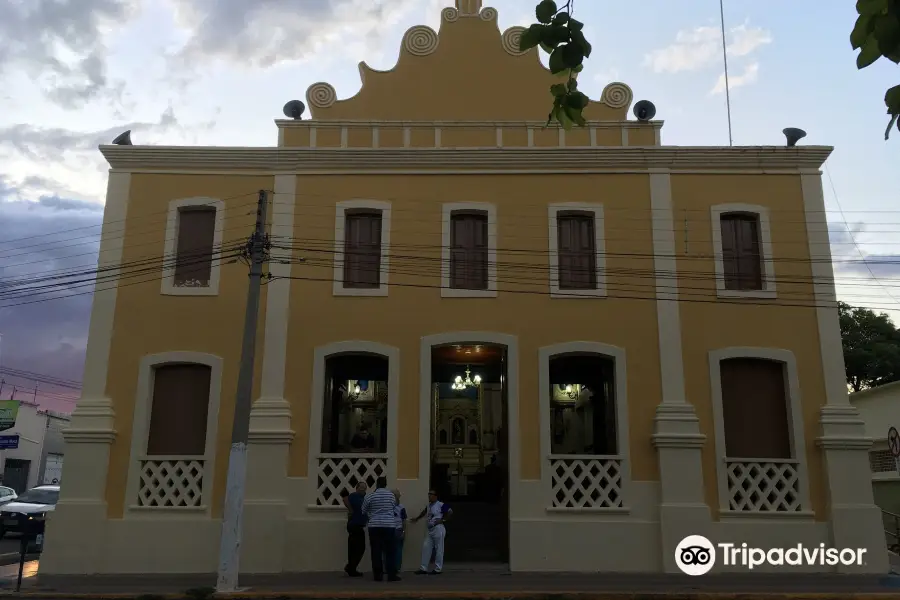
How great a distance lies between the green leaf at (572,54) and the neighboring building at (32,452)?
4084 centimetres

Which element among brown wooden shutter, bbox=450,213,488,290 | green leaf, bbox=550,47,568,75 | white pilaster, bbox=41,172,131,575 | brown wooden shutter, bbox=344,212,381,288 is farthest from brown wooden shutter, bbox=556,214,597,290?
green leaf, bbox=550,47,568,75

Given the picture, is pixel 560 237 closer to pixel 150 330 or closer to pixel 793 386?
pixel 793 386

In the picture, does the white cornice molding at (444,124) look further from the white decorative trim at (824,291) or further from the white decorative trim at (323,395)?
the white decorative trim at (323,395)

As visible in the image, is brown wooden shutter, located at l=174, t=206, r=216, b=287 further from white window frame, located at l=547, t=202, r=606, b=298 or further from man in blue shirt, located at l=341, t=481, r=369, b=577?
white window frame, located at l=547, t=202, r=606, b=298

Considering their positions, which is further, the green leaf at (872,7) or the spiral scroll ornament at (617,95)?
the spiral scroll ornament at (617,95)

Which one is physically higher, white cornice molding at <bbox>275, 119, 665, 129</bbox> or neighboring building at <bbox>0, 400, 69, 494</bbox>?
white cornice molding at <bbox>275, 119, 665, 129</bbox>

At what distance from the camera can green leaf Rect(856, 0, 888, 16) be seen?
3.81m

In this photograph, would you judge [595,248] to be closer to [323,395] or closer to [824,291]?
[824,291]

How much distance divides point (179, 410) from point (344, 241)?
4.54 meters

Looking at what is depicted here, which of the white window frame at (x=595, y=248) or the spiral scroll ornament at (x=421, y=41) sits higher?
the spiral scroll ornament at (x=421, y=41)

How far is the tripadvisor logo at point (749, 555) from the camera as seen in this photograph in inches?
540

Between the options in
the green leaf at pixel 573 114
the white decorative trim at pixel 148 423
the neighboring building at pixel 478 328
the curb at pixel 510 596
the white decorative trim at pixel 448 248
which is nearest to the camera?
the green leaf at pixel 573 114

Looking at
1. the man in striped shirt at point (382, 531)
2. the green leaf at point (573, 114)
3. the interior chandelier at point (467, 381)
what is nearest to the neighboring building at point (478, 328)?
the man in striped shirt at point (382, 531)

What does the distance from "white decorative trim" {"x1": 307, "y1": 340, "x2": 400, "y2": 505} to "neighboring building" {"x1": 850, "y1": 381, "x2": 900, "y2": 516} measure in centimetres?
1420
